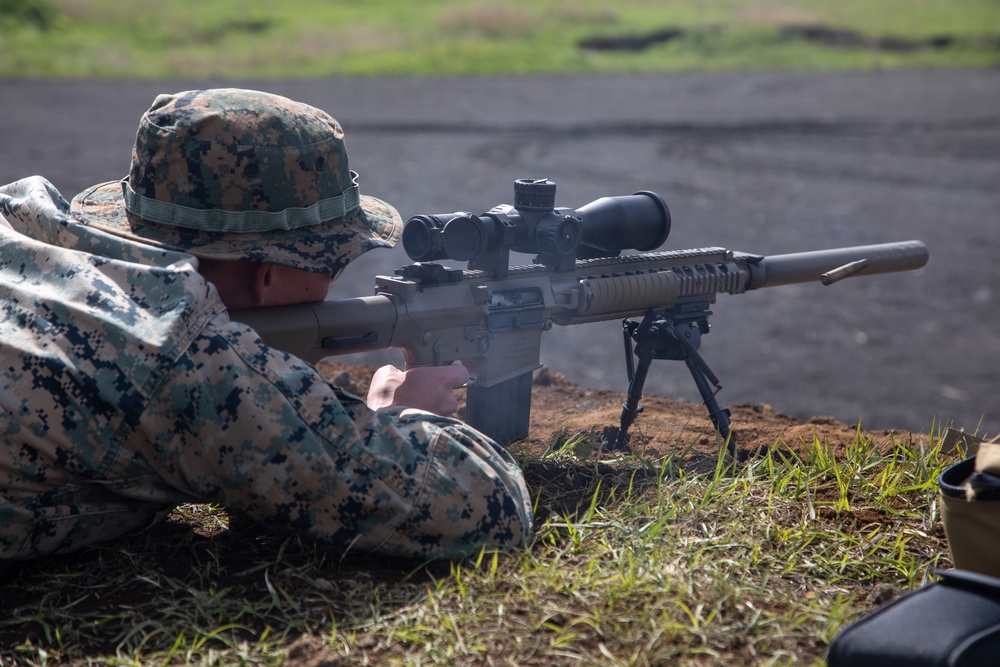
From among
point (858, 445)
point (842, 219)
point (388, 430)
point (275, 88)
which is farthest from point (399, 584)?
point (275, 88)

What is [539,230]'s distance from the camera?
13.1 ft

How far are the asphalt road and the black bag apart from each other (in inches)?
99.3

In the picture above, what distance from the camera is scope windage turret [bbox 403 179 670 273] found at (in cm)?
381

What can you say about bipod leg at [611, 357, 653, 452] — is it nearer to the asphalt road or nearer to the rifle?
the rifle

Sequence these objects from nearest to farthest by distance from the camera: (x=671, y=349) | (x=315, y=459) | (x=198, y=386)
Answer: (x=198, y=386) → (x=315, y=459) → (x=671, y=349)

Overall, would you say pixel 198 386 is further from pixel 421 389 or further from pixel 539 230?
pixel 539 230

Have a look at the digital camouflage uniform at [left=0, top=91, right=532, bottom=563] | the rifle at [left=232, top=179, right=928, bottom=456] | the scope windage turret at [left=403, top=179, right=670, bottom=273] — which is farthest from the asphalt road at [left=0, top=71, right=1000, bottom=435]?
the digital camouflage uniform at [left=0, top=91, right=532, bottom=563]

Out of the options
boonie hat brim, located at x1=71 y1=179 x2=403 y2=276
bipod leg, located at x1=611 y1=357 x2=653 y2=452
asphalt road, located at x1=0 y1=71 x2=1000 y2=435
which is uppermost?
boonie hat brim, located at x1=71 y1=179 x2=403 y2=276

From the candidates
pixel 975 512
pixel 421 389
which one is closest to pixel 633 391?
pixel 421 389

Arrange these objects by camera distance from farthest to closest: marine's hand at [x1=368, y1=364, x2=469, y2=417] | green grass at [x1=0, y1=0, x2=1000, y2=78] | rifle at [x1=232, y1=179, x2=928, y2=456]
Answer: green grass at [x1=0, y1=0, x2=1000, y2=78] → rifle at [x1=232, y1=179, x2=928, y2=456] → marine's hand at [x1=368, y1=364, x2=469, y2=417]

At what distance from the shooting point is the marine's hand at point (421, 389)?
11.4 ft

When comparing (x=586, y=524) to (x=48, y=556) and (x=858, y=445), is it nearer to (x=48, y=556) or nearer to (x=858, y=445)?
(x=858, y=445)

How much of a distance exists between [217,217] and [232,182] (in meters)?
0.11

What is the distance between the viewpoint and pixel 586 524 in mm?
3248
